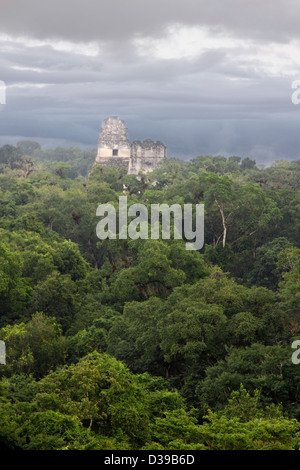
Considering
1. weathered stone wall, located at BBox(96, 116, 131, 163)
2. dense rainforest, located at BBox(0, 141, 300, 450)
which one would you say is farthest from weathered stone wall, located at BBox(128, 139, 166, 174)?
dense rainforest, located at BBox(0, 141, 300, 450)

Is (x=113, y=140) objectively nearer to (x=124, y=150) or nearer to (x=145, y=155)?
(x=124, y=150)

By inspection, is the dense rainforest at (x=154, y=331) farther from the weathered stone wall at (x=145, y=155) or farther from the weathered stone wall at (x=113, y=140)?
the weathered stone wall at (x=113, y=140)

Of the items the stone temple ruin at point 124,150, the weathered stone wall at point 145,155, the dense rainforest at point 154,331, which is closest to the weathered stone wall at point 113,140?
the stone temple ruin at point 124,150

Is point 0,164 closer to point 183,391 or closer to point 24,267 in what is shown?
point 24,267

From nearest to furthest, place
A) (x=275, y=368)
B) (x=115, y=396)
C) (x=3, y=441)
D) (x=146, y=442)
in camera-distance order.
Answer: (x=3, y=441)
(x=146, y=442)
(x=115, y=396)
(x=275, y=368)

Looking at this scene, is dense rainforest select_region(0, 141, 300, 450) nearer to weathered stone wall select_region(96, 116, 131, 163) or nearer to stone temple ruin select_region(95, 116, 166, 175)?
stone temple ruin select_region(95, 116, 166, 175)

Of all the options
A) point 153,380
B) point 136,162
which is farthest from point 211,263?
point 136,162
